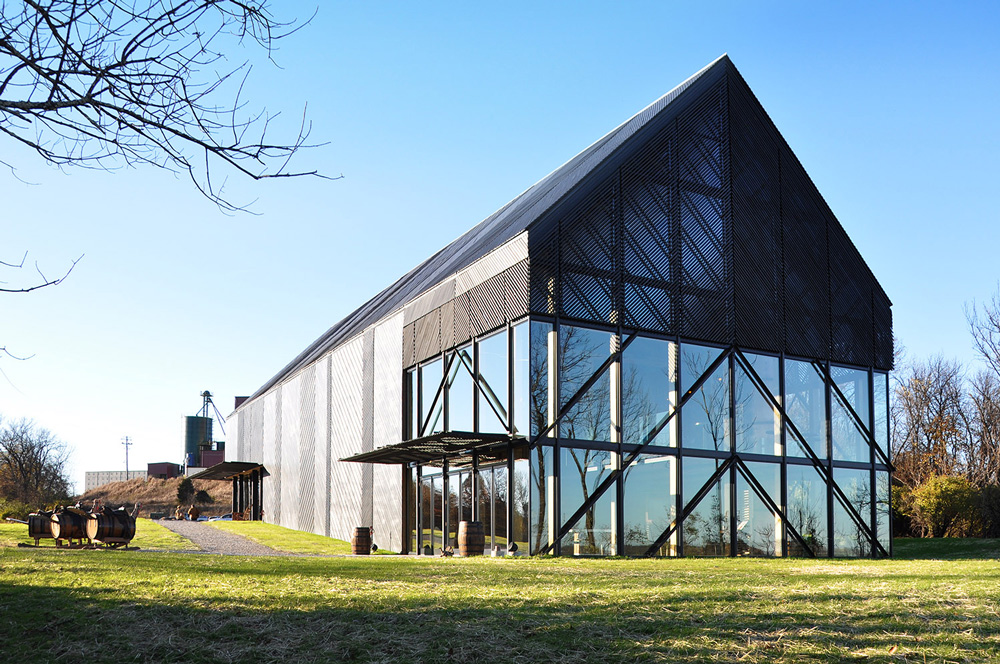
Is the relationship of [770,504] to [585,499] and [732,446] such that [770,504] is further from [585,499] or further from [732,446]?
[585,499]

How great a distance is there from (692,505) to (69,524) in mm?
14746

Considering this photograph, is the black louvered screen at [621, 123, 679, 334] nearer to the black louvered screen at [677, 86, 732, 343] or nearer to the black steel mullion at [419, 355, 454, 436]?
the black louvered screen at [677, 86, 732, 343]

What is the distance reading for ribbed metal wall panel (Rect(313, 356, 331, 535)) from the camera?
3469 cm

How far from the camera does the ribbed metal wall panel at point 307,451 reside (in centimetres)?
3666

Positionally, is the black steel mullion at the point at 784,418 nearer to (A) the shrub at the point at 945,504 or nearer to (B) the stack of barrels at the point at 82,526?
(A) the shrub at the point at 945,504

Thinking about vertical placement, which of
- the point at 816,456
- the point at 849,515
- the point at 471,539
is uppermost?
the point at 816,456

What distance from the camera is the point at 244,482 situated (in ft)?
175

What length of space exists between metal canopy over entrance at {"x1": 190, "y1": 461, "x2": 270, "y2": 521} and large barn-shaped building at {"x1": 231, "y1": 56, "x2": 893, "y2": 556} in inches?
744

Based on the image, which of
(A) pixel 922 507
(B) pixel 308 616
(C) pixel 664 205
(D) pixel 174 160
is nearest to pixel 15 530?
(C) pixel 664 205

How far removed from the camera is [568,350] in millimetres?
21469

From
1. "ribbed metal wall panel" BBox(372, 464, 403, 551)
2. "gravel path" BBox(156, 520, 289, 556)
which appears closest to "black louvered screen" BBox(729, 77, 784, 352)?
"ribbed metal wall panel" BBox(372, 464, 403, 551)

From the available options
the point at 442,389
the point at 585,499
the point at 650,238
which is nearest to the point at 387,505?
the point at 442,389

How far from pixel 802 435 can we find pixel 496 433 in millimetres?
9730

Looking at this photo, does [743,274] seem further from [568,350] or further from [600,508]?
[600,508]
